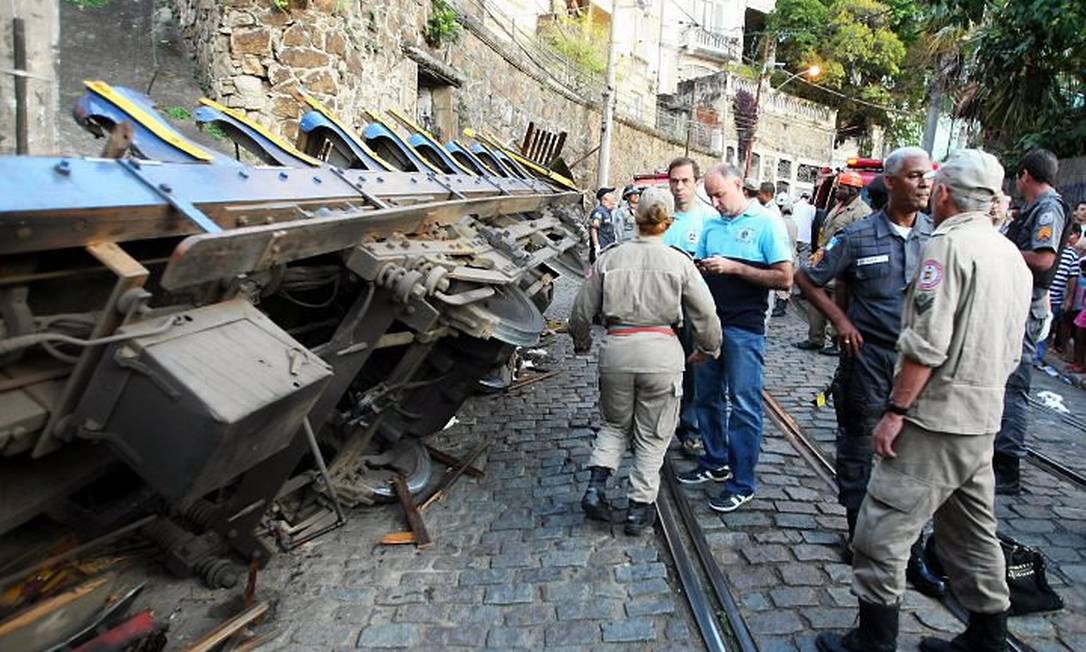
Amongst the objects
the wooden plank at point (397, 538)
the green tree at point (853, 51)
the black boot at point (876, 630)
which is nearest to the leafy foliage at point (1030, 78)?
the black boot at point (876, 630)

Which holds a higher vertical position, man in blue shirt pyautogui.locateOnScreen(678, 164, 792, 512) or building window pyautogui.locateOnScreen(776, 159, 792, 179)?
building window pyautogui.locateOnScreen(776, 159, 792, 179)

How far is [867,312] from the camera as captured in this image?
353 centimetres

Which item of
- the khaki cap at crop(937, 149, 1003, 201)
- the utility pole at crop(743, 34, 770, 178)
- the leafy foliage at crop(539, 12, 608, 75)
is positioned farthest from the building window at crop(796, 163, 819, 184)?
the khaki cap at crop(937, 149, 1003, 201)

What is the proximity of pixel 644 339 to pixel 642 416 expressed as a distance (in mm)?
449

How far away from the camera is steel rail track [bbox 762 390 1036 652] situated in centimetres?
318

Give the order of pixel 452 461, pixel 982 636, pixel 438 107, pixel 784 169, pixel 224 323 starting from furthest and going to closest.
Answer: pixel 784 169 → pixel 438 107 → pixel 452 461 → pixel 982 636 → pixel 224 323

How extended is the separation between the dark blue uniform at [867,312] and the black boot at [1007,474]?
1540mm

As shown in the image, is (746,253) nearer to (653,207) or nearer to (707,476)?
(653,207)

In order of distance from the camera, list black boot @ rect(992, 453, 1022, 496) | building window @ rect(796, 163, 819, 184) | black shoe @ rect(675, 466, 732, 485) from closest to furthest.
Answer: black boot @ rect(992, 453, 1022, 496) < black shoe @ rect(675, 466, 732, 485) < building window @ rect(796, 163, 819, 184)

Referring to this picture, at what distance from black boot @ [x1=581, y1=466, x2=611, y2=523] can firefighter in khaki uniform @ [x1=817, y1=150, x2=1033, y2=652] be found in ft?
4.95

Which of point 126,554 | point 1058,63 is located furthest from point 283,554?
point 1058,63

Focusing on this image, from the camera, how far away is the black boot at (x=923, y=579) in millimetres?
3245

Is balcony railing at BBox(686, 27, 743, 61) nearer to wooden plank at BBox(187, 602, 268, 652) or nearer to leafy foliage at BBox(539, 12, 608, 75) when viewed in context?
leafy foliage at BBox(539, 12, 608, 75)

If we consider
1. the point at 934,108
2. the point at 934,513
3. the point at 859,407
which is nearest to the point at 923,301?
the point at 934,513
